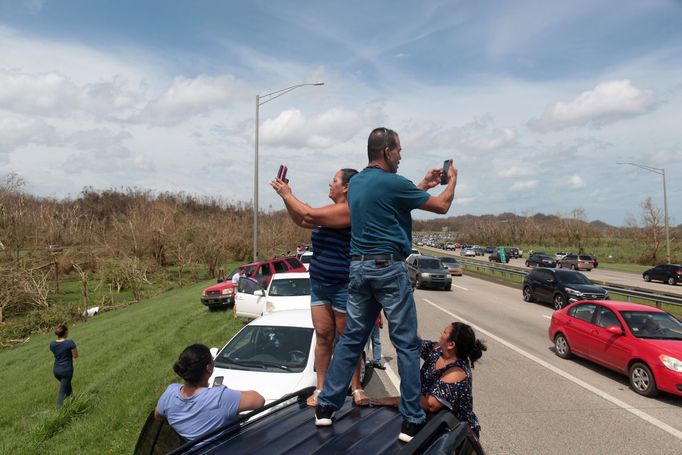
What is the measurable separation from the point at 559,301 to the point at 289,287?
10987 mm

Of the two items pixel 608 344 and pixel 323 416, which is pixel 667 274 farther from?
pixel 323 416

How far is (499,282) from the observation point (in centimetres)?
3119

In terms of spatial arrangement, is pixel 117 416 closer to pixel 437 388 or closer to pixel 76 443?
pixel 76 443

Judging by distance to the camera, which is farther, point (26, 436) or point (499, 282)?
point (499, 282)

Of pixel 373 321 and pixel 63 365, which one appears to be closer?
pixel 373 321

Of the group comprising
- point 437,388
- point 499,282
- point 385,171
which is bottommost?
point 499,282

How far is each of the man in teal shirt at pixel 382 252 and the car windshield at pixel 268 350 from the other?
9.57 feet

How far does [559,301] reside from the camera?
61.1 feet

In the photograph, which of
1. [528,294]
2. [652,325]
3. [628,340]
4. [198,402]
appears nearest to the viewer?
[198,402]

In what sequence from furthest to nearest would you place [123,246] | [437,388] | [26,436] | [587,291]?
[123,246] < [587,291] < [26,436] < [437,388]

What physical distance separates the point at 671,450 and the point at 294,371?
4.32 meters

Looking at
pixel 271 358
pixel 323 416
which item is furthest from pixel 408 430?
pixel 271 358

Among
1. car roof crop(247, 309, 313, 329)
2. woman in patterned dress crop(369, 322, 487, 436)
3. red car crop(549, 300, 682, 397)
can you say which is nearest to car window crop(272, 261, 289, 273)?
red car crop(549, 300, 682, 397)

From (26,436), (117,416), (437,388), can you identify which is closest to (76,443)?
(117,416)
